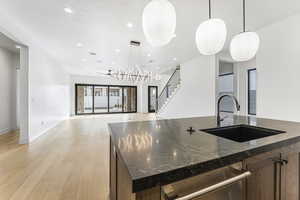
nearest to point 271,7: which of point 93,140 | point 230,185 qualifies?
point 230,185

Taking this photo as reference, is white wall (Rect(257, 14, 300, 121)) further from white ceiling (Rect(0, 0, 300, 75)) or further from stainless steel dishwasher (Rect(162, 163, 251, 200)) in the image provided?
stainless steel dishwasher (Rect(162, 163, 251, 200))

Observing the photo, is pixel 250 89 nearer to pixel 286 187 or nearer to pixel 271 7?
pixel 271 7

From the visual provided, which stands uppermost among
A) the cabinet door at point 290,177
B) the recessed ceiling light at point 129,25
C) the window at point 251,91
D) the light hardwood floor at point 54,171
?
the recessed ceiling light at point 129,25

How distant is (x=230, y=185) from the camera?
81 cm

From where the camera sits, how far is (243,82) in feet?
19.0

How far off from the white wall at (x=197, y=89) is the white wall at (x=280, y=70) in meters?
1.69

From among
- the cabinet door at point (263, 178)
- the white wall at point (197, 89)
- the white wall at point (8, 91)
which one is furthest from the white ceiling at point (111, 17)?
the cabinet door at point (263, 178)

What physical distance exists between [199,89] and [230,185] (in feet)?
17.5

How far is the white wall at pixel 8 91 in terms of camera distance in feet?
15.0

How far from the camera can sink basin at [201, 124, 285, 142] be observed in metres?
1.46

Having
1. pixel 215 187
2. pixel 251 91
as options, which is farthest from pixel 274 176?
pixel 251 91

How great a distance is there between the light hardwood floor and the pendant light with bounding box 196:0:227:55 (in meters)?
2.29

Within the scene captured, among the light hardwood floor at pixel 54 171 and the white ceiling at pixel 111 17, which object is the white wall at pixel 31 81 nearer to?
the white ceiling at pixel 111 17

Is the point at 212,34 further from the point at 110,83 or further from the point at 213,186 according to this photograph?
the point at 110,83
